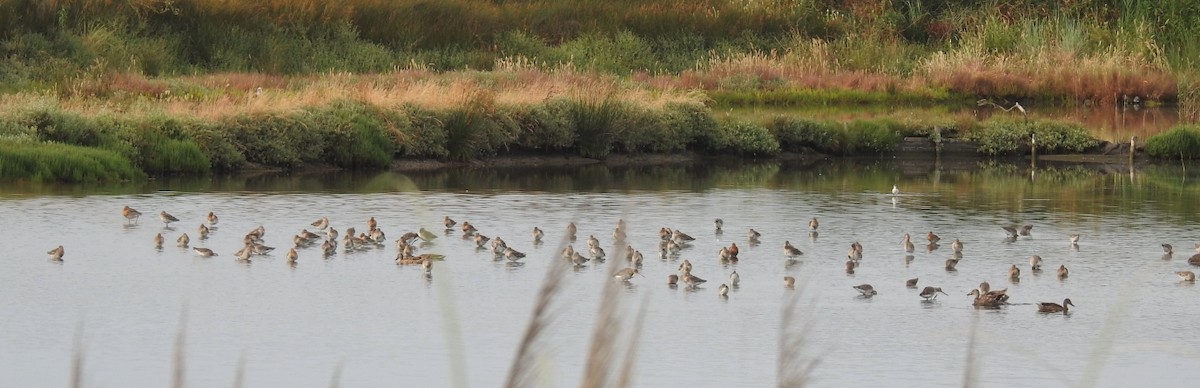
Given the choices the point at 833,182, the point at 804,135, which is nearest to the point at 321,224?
the point at 833,182

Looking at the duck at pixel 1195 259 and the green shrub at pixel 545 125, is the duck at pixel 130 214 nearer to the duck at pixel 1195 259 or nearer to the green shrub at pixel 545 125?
the green shrub at pixel 545 125

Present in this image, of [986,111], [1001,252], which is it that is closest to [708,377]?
[1001,252]

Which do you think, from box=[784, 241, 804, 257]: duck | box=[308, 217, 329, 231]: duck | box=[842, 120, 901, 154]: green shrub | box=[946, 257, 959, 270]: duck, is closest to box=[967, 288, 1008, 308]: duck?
box=[946, 257, 959, 270]: duck

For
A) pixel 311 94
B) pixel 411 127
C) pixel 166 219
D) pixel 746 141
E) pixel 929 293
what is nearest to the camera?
pixel 929 293

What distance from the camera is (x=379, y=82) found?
106 feet

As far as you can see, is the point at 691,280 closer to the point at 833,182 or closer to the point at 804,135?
the point at 833,182

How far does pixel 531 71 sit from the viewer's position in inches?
1505

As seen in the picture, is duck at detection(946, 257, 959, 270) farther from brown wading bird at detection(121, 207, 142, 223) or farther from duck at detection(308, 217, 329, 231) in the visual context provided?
brown wading bird at detection(121, 207, 142, 223)

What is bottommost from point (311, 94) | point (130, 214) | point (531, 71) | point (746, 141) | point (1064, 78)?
point (130, 214)

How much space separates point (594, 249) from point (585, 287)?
61.0 inches

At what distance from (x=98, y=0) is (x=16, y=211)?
22121 mm

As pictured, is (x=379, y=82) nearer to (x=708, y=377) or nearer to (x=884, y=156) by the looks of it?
(x=884, y=156)

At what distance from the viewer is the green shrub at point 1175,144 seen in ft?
98.4

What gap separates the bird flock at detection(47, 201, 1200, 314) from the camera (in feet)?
49.0
